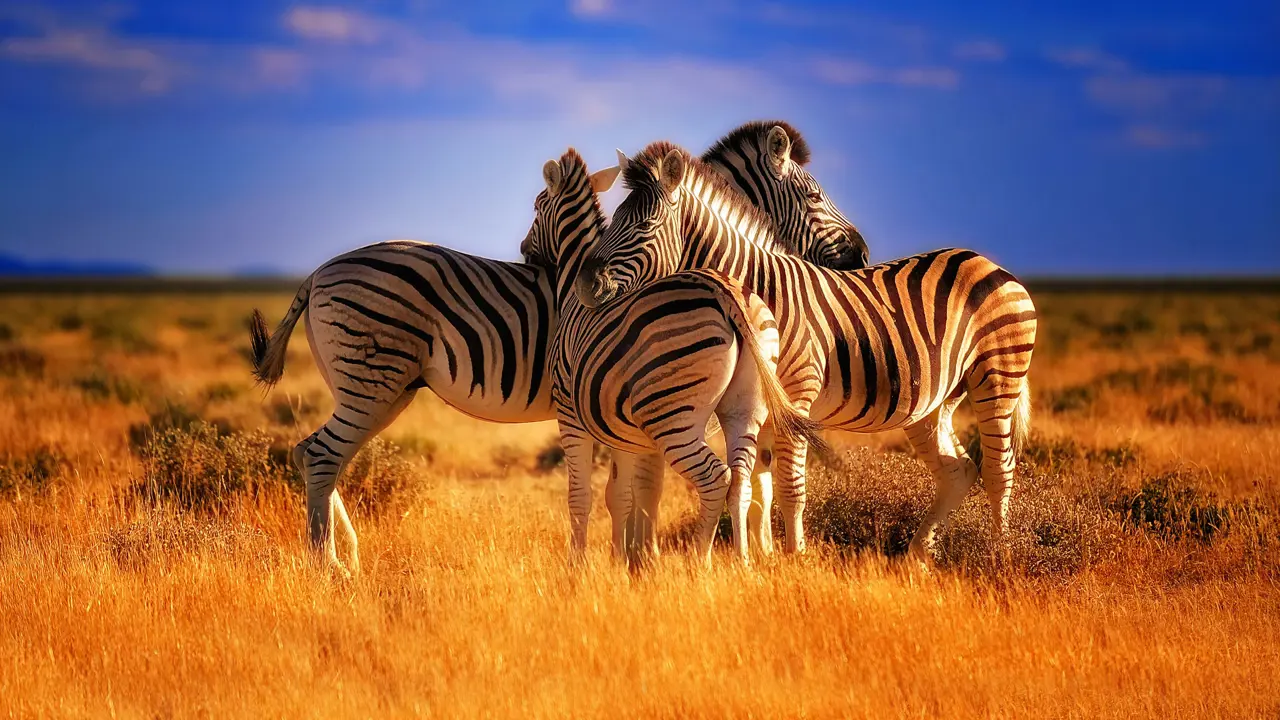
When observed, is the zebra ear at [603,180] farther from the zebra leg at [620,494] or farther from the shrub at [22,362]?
the shrub at [22,362]

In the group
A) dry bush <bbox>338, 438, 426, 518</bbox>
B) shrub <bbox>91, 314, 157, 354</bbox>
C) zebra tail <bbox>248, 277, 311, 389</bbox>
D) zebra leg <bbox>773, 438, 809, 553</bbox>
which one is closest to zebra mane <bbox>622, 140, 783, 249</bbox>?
zebra leg <bbox>773, 438, 809, 553</bbox>

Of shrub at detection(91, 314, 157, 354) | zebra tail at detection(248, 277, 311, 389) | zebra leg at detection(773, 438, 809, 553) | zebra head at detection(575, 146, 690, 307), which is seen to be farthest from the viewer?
shrub at detection(91, 314, 157, 354)

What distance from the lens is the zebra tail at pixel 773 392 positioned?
20.3 ft

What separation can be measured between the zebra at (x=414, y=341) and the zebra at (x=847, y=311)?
0.98 metres

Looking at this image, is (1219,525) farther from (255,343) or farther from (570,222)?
(255,343)

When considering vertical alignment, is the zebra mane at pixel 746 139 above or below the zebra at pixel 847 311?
above

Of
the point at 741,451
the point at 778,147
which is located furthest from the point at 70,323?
the point at 741,451

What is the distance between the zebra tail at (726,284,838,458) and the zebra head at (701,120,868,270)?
6.10 ft

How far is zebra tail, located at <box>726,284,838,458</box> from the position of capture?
6.18 metres

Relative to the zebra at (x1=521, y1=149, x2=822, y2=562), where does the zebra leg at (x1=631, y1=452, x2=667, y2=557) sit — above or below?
below

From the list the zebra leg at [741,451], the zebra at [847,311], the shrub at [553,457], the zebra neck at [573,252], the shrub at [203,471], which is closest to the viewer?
the zebra leg at [741,451]

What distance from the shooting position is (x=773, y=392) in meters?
6.19

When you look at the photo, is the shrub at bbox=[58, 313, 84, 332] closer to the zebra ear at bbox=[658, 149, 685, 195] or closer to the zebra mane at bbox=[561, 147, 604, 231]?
the zebra mane at bbox=[561, 147, 604, 231]

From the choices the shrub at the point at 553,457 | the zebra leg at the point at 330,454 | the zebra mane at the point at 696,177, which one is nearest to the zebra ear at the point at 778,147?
the zebra mane at the point at 696,177
